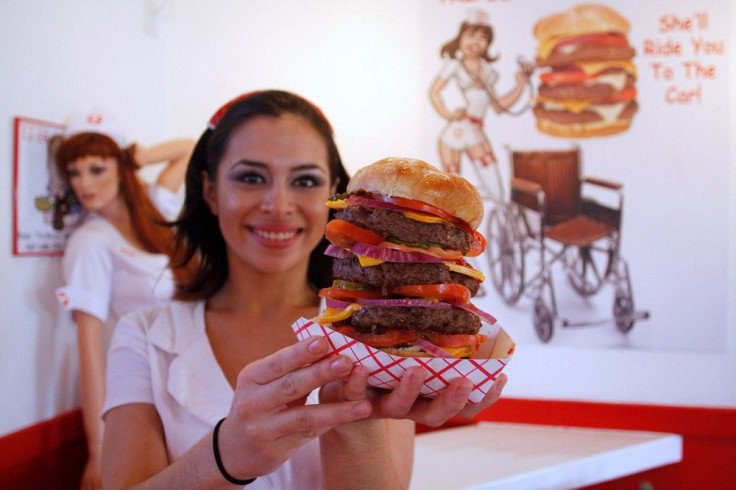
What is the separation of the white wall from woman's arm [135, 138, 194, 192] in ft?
0.92

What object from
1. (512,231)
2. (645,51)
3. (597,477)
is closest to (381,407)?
(597,477)

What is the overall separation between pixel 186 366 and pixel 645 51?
10.00ft

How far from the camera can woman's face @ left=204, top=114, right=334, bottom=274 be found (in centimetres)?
176

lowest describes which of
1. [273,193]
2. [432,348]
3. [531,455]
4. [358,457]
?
[531,455]

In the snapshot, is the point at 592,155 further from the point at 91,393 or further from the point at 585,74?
the point at 91,393

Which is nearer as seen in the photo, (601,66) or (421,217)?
(421,217)

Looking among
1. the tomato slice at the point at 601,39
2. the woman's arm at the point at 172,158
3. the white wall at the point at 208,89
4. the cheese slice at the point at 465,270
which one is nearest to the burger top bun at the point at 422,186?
the cheese slice at the point at 465,270

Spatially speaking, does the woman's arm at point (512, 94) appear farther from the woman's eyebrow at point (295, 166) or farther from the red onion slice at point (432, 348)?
the red onion slice at point (432, 348)

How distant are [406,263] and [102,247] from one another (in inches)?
103

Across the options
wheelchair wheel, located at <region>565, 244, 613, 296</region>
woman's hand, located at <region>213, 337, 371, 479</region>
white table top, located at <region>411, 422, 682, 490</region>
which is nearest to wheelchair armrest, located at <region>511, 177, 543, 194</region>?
wheelchair wheel, located at <region>565, 244, 613, 296</region>

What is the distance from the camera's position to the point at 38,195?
3.36 meters

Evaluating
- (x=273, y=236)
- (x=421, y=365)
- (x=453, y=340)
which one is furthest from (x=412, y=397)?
(x=273, y=236)

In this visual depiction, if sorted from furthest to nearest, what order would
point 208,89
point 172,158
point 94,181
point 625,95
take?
point 208,89 → point 172,158 → point 625,95 → point 94,181

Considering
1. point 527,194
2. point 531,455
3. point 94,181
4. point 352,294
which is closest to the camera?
point 352,294
